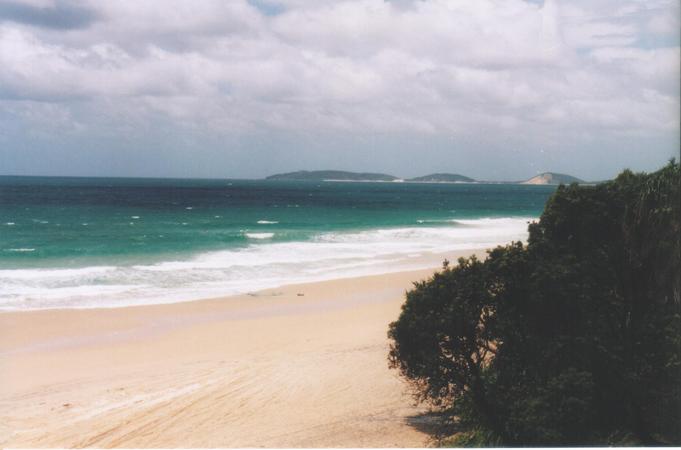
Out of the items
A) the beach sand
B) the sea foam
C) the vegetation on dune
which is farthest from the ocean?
the vegetation on dune

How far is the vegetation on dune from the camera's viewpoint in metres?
6.88

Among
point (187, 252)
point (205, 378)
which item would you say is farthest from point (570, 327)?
point (187, 252)

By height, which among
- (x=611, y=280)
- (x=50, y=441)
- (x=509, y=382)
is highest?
(x=611, y=280)

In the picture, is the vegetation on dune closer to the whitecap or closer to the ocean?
the ocean

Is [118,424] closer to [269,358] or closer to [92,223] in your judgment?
[269,358]

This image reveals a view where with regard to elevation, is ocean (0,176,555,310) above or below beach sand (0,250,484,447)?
above

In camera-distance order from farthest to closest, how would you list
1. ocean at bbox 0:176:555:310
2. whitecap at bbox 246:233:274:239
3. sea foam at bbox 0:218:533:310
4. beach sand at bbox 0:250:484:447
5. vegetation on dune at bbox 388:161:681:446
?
whitecap at bbox 246:233:274:239, ocean at bbox 0:176:555:310, sea foam at bbox 0:218:533:310, beach sand at bbox 0:250:484:447, vegetation on dune at bbox 388:161:681:446

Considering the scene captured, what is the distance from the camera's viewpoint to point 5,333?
14008 mm

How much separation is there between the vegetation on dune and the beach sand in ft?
4.23

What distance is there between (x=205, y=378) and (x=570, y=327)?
21.8ft

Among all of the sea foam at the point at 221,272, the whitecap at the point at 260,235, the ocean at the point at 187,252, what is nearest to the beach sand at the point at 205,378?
the sea foam at the point at 221,272

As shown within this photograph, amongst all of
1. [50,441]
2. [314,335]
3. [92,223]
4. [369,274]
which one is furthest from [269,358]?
[92,223]

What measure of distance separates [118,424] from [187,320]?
7032mm

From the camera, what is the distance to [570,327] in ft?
23.5
